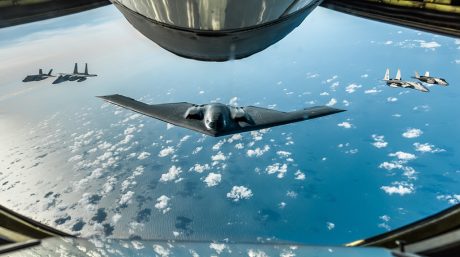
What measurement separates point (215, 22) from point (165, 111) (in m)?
14.5

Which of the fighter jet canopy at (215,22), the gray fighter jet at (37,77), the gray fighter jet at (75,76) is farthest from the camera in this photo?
the gray fighter jet at (37,77)

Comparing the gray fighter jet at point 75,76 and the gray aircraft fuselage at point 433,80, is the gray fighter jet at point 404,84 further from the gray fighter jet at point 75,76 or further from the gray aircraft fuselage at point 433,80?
the gray fighter jet at point 75,76

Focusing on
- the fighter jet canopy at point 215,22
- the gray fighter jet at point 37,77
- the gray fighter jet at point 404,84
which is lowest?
the gray fighter jet at point 37,77

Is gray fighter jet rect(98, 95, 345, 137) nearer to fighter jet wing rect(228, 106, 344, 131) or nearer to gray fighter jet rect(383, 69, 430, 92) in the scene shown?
fighter jet wing rect(228, 106, 344, 131)

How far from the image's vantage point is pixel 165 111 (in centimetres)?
1598

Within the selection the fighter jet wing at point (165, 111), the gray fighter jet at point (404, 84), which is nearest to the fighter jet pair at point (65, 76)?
the fighter jet wing at point (165, 111)

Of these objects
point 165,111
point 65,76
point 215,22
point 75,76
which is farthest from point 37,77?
point 215,22

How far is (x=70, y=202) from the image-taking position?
184ft

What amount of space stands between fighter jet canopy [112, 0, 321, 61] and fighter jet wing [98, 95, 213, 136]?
40.7ft

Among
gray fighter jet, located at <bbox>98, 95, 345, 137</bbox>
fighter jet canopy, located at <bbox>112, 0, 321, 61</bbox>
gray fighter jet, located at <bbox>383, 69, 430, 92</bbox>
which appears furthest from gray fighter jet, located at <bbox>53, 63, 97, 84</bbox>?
fighter jet canopy, located at <bbox>112, 0, 321, 61</bbox>

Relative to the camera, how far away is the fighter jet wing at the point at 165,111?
14719mm

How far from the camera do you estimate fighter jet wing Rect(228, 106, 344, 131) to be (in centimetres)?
1470

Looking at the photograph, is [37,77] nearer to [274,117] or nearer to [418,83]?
[274,117]

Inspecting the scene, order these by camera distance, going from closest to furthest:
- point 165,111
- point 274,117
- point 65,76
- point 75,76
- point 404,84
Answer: point 274,117 < point 165,111 < point 404,84 < point 75,76 < point 65,76
